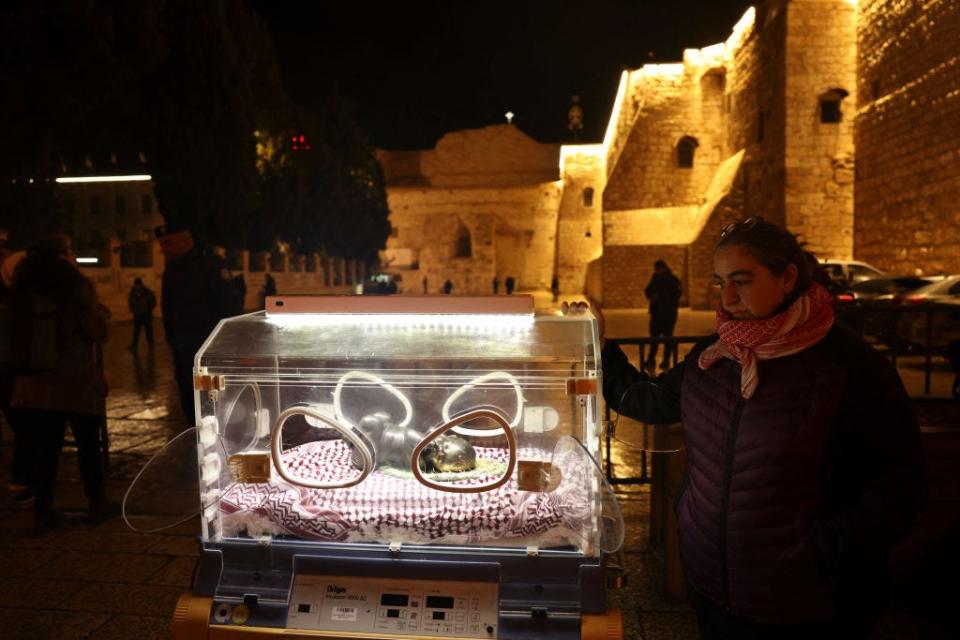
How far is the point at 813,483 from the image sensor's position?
1.49 m

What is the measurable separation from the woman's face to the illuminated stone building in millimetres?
13794

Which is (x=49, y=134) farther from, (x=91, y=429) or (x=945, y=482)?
(x=945, y=482)

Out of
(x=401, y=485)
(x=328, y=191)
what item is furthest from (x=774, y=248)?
(x=328, y=191)

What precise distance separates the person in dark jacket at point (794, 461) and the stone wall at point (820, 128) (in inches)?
692

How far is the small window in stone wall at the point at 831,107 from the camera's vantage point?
56.7 ft

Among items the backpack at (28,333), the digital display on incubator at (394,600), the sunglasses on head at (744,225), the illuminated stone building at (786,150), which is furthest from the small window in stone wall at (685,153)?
the digital display on incubator at (394,600)

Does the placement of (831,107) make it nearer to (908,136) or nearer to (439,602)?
(908,136)

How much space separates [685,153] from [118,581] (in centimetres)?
2585

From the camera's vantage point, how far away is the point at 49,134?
1351 cm

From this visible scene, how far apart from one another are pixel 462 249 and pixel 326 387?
141 feet

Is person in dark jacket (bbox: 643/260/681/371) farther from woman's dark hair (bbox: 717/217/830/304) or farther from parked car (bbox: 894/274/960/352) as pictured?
woman's dark hair (bbox: 717/217/830/304)

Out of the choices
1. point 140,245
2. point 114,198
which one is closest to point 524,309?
point 140,245

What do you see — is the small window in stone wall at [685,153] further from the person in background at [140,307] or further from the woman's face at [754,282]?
the woman's face at [754,282]

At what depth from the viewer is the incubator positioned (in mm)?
1802
